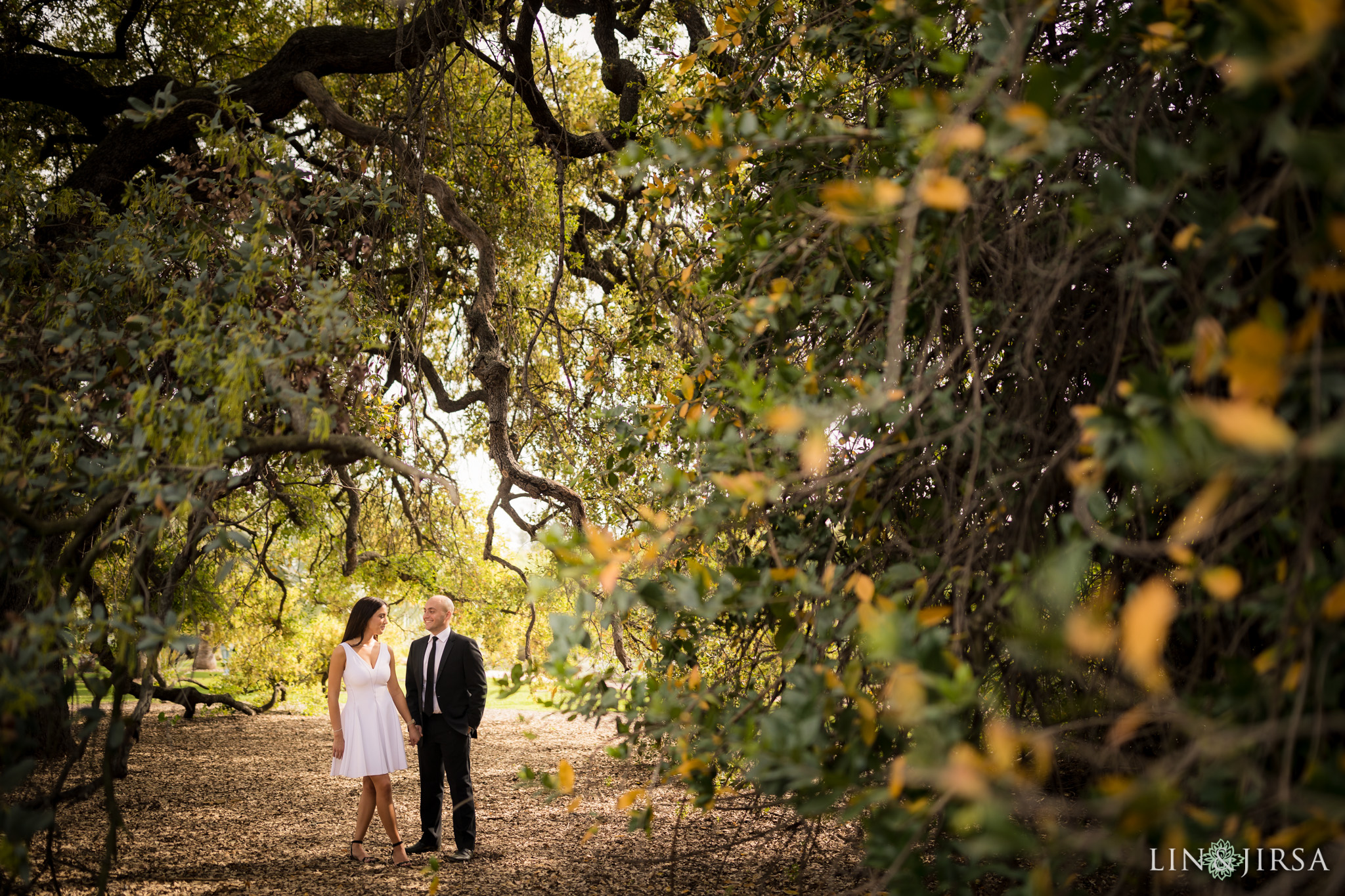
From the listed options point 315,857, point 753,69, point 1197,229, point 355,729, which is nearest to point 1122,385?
point 1197,229

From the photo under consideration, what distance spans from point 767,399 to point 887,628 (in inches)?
31.4

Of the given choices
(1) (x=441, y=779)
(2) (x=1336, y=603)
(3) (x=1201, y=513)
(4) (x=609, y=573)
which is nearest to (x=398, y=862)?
(1) (x=441, y=779)

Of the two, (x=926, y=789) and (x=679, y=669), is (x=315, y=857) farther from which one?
(x=926, y=789)

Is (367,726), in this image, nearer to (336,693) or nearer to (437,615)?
(336,693)

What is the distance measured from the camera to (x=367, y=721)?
Result: 4.41m

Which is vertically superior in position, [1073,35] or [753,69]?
[753,69]

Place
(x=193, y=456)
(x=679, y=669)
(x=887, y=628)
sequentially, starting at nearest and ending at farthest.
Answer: (x=887, y=628) < (x=193, y=456) < (x=679, y=669)

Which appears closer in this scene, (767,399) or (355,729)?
(767,399)

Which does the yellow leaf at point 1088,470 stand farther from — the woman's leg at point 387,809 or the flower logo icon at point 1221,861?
the woman's leg at point 387,809

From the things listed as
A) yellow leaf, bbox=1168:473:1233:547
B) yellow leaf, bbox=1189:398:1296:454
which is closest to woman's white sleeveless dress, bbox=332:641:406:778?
yellow leaf, bbox=1168:473:1233:547

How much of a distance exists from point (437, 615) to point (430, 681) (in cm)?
38

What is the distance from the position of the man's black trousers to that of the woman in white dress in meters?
0.12

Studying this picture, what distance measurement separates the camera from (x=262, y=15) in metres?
6.86

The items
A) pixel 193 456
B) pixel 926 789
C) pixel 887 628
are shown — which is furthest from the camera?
pixel 193 456
